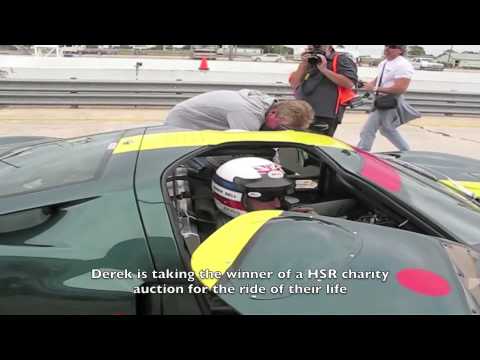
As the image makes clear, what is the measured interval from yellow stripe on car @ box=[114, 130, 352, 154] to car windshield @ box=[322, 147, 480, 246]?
0.11 meters

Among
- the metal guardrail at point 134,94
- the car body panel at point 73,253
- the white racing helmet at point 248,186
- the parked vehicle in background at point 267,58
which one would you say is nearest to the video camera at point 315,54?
the white racing helmet at point 248,186

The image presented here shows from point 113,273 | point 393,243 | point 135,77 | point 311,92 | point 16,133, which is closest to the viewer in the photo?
point 393,243

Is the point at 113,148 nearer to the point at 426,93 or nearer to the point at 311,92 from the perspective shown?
the point at 311,92

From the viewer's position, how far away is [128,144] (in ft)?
6.56

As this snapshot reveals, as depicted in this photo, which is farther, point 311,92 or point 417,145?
point 417,145

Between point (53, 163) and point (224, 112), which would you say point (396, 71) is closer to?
point (224, 112)

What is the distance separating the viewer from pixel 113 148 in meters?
1.96

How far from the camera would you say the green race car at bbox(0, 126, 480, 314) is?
115 centimetres

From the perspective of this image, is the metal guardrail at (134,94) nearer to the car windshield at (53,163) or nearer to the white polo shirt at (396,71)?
the white polo shirt at (396,71)

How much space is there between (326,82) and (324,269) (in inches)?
123

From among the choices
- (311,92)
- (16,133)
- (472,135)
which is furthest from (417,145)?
(16,133)

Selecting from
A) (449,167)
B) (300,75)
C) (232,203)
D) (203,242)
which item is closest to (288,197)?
(232,203)

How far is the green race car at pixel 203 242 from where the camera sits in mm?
1148
